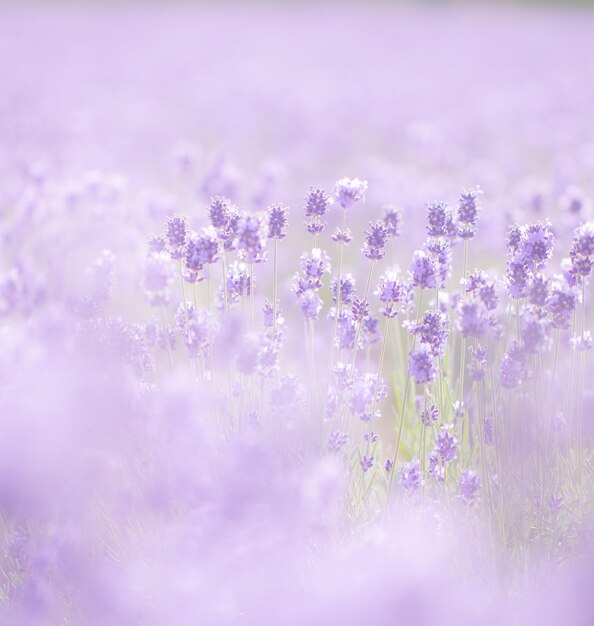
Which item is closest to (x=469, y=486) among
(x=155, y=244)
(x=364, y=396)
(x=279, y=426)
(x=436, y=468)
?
(x=436, y=468)

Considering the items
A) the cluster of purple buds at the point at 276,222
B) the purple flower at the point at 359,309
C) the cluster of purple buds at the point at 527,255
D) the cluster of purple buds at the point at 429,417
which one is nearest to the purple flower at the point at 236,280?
the cluster of purple buds at the point at 276,222

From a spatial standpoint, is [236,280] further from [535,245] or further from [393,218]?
[535,245]

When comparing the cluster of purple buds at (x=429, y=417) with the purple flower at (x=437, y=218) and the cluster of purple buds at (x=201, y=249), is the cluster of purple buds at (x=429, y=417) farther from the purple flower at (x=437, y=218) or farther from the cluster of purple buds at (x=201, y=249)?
the cluster of purple buds at (x=201, y=249)

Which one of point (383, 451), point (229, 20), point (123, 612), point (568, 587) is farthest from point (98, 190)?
point (229, 20)

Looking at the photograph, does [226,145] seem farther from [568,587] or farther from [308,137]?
[568,587]

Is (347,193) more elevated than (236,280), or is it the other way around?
(347,193)
